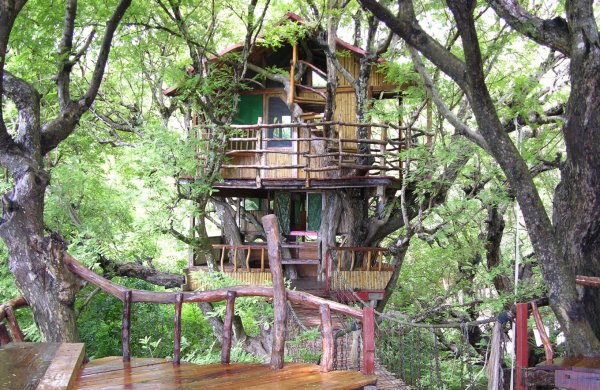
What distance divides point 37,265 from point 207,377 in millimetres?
2345

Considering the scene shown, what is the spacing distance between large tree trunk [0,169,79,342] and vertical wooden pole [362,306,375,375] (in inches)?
110

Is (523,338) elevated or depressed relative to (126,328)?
depressed

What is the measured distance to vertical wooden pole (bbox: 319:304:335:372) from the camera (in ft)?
12.3

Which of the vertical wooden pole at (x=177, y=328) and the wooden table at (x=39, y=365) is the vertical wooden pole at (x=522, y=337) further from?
the wooden table at (x=39, y=365)

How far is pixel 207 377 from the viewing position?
139 inches

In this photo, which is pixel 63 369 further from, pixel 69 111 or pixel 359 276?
pixel 359 276

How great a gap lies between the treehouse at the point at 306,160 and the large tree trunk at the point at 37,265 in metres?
6.80

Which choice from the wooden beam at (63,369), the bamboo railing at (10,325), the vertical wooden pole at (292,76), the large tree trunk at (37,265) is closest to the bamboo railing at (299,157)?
the vertical wooden pole at (292,76)

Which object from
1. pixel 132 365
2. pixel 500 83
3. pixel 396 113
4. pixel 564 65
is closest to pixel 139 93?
pixel 396 113

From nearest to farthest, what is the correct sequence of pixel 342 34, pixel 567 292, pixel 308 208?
1. pixel 567 292
2. pixel 308 208
3. pixel 342 34

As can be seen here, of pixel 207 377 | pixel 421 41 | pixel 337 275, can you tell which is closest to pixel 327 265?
pixel 337 275

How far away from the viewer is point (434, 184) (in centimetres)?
1152

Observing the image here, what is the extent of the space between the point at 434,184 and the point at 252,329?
19.9ft

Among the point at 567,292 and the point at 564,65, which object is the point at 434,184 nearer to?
the point at 564,65
